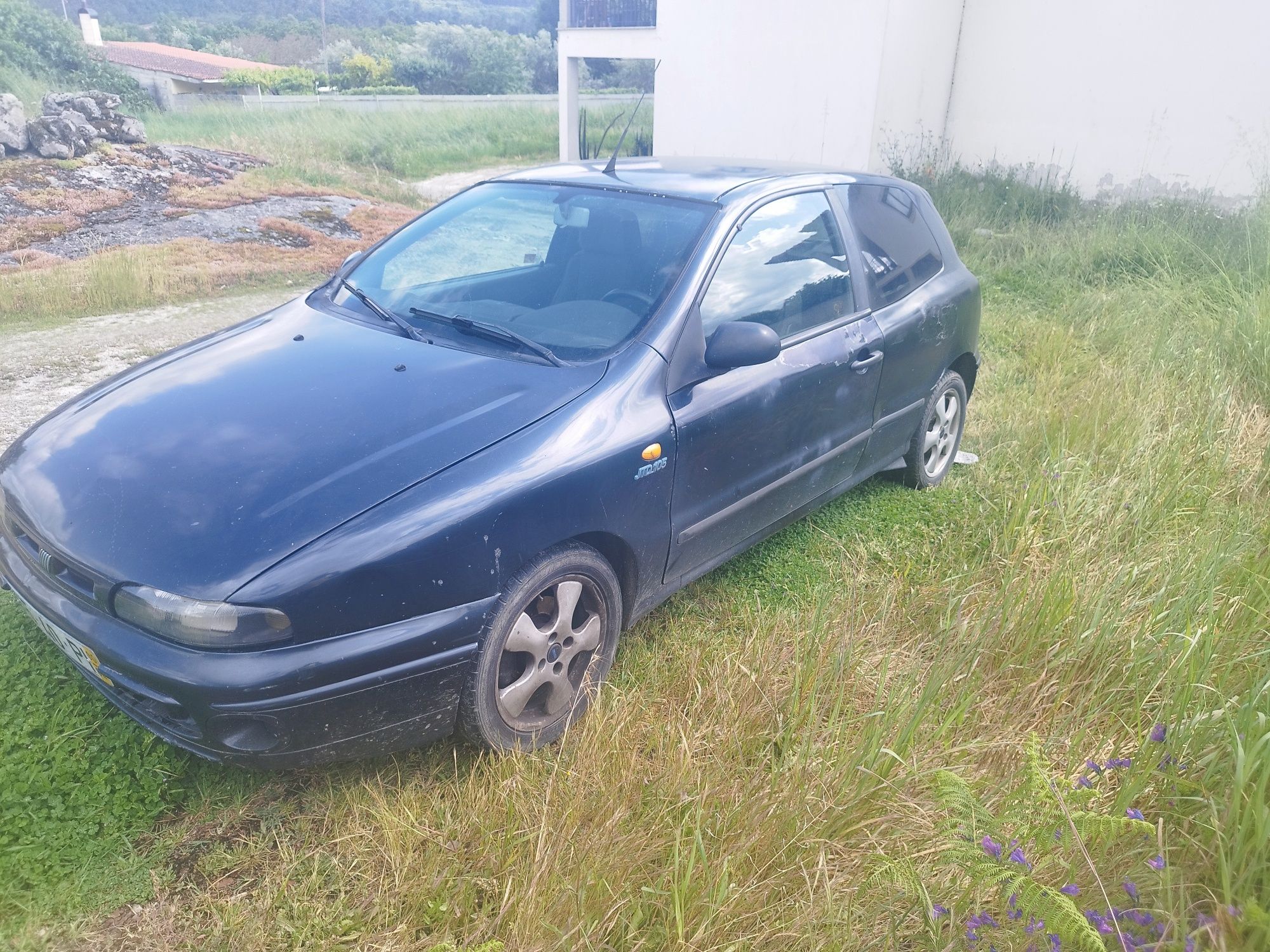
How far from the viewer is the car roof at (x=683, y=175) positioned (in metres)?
3.46

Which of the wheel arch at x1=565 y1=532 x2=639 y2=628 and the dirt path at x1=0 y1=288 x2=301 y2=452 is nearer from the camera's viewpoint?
the wheel arch at x1=565 y1=532 x2=639 y2=628

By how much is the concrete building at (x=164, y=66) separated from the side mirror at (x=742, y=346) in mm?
34963

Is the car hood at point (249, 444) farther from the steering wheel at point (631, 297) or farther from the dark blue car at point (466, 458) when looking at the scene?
the steering wheel at point (631, 297)

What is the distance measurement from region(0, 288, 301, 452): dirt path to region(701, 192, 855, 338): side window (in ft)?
12.4

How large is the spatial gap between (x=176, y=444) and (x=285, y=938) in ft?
4.46

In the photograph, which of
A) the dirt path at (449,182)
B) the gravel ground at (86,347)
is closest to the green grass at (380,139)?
the dirt path at (449,182)

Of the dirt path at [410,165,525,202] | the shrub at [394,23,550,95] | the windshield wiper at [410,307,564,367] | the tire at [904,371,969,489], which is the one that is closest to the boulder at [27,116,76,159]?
the dirt path at [410,165,525,202]

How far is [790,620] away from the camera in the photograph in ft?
10.8

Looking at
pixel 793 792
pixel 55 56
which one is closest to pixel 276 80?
pixel 55 56

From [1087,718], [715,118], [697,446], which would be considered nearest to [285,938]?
[697,446]

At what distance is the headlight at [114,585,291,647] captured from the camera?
6.85 feet

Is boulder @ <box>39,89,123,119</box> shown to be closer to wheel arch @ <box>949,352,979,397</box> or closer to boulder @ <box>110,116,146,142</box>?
boulder @ <box>110,116,146,142</box>

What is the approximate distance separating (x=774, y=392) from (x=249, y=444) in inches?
70.0

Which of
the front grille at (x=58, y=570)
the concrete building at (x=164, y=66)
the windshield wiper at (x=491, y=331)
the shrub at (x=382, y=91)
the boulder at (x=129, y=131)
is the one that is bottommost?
the shrub at (x=382, y=91)
